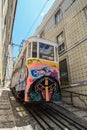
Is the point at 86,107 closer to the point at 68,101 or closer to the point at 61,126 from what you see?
the point at 68,101

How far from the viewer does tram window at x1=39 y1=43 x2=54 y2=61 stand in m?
8.19

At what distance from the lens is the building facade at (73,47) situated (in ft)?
30.9

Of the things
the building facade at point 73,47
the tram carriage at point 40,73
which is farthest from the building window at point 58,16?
the tram carriage at point 40,73

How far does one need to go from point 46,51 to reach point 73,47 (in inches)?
114

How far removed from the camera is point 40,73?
7.47 meters

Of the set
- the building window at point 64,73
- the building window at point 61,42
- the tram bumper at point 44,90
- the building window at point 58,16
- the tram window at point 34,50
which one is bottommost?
the tram bumper at point 44,90

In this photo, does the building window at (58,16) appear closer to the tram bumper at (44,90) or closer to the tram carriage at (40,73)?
the tram carriage at (40,73)

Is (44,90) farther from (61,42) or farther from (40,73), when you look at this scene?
(61,42)

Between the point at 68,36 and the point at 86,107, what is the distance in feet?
17.5

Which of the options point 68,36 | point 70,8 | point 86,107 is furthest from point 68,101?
point 70,8

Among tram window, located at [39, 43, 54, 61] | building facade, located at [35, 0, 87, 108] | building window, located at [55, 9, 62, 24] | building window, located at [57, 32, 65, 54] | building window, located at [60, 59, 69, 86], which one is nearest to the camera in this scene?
tram window, located at [39, 43, 54, 61]

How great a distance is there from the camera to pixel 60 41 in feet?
42.1

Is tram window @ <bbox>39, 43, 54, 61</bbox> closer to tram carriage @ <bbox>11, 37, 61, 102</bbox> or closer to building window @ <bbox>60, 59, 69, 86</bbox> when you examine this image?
tram carriage @ <bbox>11, 37, 61, 102</bbox>

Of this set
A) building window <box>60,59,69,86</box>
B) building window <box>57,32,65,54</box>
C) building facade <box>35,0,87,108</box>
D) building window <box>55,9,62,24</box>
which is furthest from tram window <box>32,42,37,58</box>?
building window <box>55,9,62,24</box>
